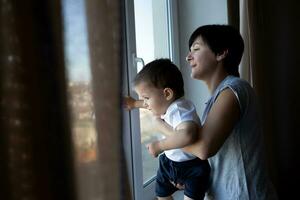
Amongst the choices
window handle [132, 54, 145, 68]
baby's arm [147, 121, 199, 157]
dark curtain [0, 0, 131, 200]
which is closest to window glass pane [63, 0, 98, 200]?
dark curtain [0, 0, 131, 200]

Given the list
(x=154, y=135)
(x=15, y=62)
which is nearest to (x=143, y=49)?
(x=154, y=135)

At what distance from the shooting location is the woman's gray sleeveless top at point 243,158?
117 centimetres

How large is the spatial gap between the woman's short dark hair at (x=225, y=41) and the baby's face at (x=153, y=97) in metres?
0.26

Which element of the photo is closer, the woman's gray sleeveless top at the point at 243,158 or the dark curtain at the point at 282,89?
the woman's gray sleeveless top at the point at 243,158

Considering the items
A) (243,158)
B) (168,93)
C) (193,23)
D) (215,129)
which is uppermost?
(193,23)

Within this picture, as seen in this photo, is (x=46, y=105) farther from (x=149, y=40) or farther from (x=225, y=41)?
(x=149, y=40)

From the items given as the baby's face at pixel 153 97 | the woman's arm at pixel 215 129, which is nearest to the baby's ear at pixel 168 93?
the baby's face at pixel 153 97

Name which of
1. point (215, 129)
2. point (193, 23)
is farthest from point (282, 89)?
point (215, 129)

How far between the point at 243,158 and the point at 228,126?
145mm

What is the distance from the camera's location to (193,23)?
2.15 m

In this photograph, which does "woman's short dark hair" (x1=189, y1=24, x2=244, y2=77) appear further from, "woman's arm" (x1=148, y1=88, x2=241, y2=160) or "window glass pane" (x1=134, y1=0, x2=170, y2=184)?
"window glass pane" (x1=134, y1=0, x2=170, y2=184)

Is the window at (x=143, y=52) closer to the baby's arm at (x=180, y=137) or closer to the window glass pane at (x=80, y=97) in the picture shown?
the baby's arm at (x=180, y=137)

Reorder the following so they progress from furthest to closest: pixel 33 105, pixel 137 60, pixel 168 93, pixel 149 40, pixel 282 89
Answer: pixel 282 89 < pixel 149 40 < pixel 137 60 < pixel 168 93 < pixel 33 105

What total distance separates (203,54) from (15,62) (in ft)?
2.77
